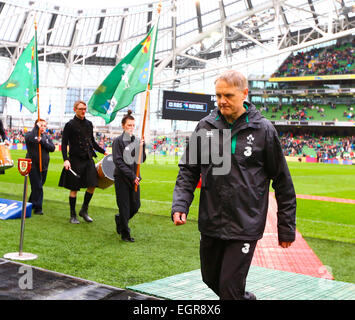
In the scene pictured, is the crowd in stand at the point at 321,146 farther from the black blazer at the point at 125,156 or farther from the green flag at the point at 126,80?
the black blazer at the point at 125,156

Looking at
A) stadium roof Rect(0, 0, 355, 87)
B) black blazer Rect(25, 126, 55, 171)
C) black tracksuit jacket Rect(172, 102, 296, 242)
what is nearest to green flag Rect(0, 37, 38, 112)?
black blazer Rect(25, 126, 55, 171)

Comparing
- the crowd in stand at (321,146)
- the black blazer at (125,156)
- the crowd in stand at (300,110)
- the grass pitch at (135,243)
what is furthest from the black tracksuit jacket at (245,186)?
the crowd in stand at (300,110)

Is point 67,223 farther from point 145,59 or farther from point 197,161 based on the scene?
point 197,161

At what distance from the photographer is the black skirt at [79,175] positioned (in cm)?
759

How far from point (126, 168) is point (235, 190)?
3563 mm

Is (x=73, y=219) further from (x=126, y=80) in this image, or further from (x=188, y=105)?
(x=188, y=105)

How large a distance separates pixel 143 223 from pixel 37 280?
408 cm

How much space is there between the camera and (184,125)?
169 ft

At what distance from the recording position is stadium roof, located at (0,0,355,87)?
3662cm

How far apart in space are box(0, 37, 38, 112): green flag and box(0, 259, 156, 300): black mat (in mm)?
5062

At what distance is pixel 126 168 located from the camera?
6.32 metres

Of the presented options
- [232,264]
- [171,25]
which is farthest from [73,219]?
[171,25]

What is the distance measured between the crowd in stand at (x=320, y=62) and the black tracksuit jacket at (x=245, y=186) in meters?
53.0
